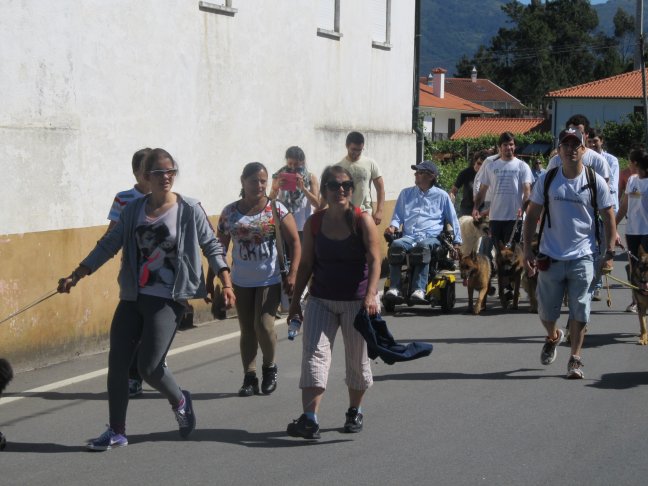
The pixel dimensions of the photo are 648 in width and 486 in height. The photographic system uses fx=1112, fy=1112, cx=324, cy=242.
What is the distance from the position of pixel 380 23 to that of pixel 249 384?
10.3m

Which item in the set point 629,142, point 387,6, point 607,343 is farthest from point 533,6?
point 607,343

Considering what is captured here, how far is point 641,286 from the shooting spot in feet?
35.0

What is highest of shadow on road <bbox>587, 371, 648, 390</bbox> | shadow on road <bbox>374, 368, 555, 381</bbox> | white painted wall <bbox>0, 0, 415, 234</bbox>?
white painted wall <bbox>0, 0, 415, 234</bbox>

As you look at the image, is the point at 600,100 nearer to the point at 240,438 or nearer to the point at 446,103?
the point at 446,103

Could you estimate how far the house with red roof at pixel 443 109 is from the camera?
102 m

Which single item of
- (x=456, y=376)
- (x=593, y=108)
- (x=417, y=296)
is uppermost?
(x=593, y=108)

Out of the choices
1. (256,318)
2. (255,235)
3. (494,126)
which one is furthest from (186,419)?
(494,126)

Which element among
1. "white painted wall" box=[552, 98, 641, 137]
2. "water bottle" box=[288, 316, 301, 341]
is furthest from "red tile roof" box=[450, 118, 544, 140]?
"water bottle" box=[288, 316, 301, 341]

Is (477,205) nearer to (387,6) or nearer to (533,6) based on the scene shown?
(387,6)

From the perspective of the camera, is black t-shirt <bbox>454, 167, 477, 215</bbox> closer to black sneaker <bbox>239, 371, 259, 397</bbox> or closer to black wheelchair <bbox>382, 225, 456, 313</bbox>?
black wheelchair <bbox>382, 225, 456, 313</bbox>

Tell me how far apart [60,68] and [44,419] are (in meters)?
3.51

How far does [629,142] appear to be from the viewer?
70938 millimetres

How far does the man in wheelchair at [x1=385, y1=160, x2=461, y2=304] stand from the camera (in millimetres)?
12609

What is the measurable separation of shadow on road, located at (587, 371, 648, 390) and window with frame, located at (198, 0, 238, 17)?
19.4 feet
